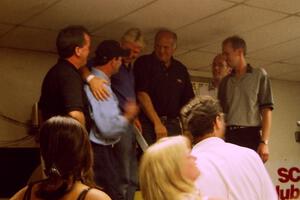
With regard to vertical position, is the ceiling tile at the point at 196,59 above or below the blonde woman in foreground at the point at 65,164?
above

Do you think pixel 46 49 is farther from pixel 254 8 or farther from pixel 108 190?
pixel 108 190

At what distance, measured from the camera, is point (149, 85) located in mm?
3975

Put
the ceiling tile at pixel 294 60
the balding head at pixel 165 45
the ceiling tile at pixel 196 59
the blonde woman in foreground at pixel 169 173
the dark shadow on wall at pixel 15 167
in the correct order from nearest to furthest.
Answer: the blonde woman in foreground at pixel 169 173 → the balding head at pixel 165 45 → the dark shadow on wall at pixel 15 167 → the ceiling tile at pixel 196 59 → the ceiling tile at pixel 294 60

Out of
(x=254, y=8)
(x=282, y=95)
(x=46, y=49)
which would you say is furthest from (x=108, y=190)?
(x=282, y=95)

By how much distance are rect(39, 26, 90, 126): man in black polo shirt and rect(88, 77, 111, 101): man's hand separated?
0.23 ft

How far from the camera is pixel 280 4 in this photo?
400 centimetres

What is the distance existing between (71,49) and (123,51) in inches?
16.6

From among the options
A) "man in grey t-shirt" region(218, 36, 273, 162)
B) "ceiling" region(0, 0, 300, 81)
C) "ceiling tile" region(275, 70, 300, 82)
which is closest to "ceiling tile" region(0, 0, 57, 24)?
"ceiling" region(0, 0, 300, 81)

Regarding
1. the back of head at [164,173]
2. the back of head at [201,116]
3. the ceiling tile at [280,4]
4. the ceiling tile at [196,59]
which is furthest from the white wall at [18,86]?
the back of head at [164,173]

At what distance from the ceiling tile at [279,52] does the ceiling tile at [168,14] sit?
4.48 ft

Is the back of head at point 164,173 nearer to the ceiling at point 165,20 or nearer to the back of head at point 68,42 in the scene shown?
the back of head at point 68,42

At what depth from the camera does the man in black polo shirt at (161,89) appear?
379 cm

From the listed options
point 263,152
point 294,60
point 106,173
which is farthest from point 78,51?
point 294,60

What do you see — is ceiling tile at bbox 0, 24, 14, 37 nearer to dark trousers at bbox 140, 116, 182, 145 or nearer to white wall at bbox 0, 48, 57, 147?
white wall at bbox 0, 48, 57, 147
